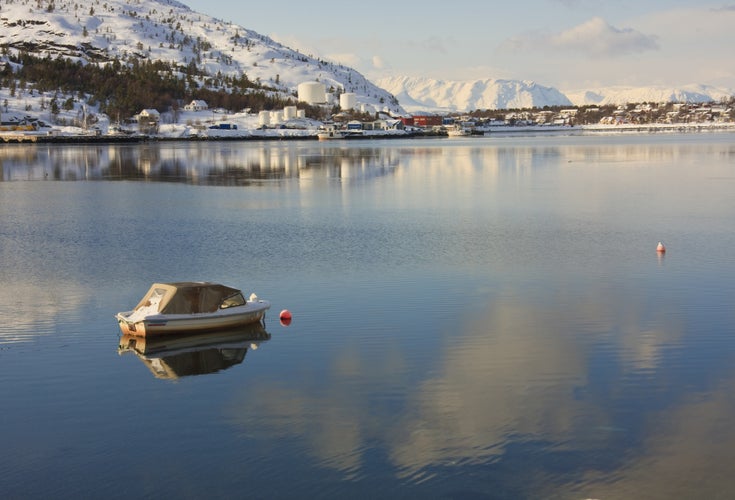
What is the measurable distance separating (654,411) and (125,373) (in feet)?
39.8

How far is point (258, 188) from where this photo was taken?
70125mm

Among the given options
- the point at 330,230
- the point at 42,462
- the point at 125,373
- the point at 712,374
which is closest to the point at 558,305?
the point at 712,374

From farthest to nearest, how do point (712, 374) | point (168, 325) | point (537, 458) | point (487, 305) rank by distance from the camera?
point (487, 305)
point (168, 325)
point (712, 374)
point (537, 458)

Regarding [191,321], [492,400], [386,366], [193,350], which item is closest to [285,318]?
[191,321]

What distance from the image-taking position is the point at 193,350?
21781 mm

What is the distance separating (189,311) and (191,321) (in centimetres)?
47

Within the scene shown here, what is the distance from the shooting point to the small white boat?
22484 millimetres

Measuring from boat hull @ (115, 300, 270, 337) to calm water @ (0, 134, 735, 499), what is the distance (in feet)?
1.91

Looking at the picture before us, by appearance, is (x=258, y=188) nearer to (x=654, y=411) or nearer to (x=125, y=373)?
(x=125, y=373)

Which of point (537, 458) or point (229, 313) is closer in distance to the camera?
point (537, 458)

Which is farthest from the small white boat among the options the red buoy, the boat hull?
the red buoy

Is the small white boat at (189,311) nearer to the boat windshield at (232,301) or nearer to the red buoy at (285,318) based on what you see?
the boat windshield at (232,301)

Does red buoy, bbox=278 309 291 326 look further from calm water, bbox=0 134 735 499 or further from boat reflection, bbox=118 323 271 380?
boat reflection, bbox=118 323 271 380

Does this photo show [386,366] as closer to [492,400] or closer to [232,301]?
[492,400]
